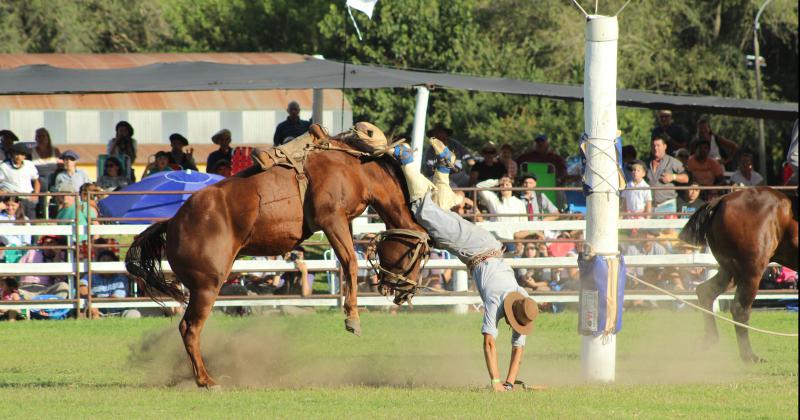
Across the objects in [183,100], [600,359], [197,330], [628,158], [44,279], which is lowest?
[44,279]

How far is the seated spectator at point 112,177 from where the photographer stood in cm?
1723

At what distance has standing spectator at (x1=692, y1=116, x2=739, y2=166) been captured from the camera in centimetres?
1944

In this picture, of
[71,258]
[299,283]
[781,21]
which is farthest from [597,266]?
[781,21]

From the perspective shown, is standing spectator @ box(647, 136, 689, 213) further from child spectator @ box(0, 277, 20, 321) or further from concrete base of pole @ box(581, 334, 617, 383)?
child spectator @ box(0, 277, 20, 321)

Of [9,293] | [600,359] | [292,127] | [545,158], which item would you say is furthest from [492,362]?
[545,158]

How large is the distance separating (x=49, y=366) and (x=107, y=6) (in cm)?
4006

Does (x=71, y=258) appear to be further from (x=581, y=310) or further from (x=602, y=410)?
A: (x=602, y=410)

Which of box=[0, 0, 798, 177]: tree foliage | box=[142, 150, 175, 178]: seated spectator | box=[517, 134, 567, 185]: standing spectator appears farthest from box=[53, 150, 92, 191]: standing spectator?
box=[0, 0, 798, 177]: tree foliage

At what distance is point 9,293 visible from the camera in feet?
50.5

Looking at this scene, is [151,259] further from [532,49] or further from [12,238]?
[532,49]

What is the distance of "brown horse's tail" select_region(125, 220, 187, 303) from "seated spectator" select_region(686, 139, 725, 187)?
9862 mm

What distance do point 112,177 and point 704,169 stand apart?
8.84 metres

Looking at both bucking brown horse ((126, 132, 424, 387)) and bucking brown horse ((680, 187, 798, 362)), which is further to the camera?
bucking brown horse ((680, 187, 798, 362))

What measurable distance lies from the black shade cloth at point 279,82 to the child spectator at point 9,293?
2667 millimetres
